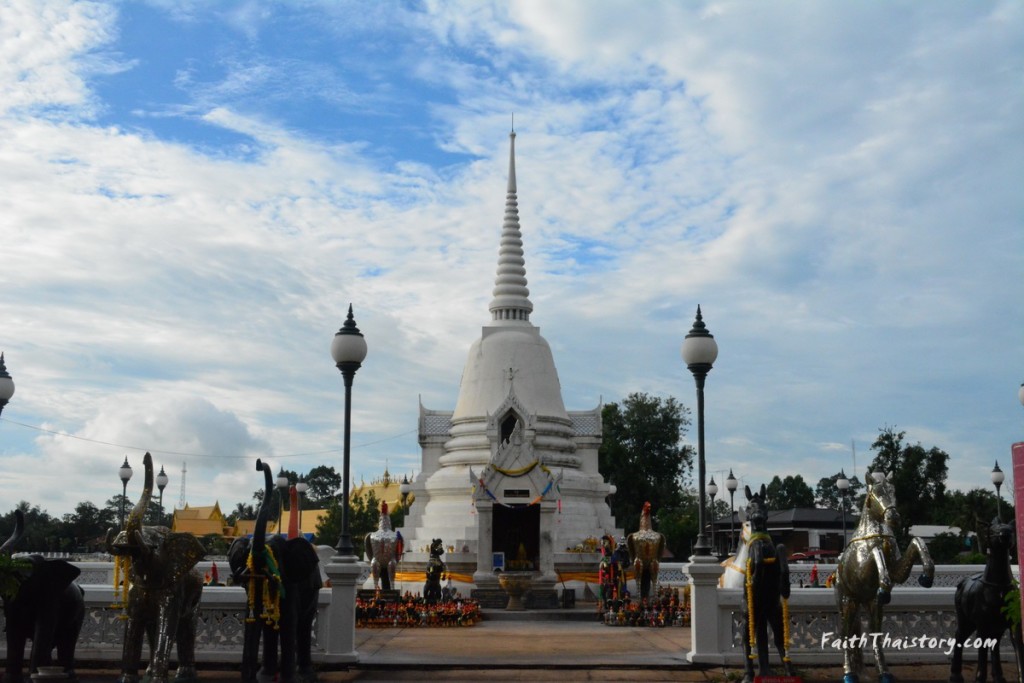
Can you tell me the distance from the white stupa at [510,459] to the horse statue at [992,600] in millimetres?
17903

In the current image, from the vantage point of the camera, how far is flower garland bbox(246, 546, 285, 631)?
1242 centimetres

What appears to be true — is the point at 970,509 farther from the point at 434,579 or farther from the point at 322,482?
the point at 322,482

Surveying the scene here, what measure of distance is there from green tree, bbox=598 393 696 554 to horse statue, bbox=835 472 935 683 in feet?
171

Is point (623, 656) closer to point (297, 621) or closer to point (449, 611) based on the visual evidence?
point (297, 621)

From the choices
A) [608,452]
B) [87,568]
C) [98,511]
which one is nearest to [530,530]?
[87,568]

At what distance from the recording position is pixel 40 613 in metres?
12.7

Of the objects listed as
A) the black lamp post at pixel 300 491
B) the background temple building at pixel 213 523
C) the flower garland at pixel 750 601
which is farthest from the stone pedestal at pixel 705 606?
the background temple building at pixel 213 523

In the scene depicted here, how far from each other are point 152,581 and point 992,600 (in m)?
10.2

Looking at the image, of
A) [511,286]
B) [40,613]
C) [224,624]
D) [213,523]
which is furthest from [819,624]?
[213,523]

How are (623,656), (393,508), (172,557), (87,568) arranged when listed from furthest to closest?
(393,508) → (87,568) → (623,656) → (172,557)

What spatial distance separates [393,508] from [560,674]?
58674 mm

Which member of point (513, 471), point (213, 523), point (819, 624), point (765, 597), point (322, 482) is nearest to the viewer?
point (765, 597)

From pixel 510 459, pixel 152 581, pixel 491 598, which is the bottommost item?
pixel 491 598

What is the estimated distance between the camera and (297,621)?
13320 mm
